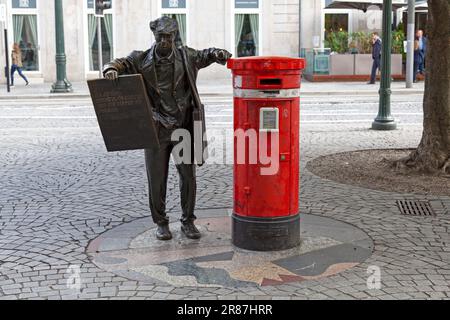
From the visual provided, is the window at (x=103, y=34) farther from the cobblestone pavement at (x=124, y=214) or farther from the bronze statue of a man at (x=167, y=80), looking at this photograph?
the bronze statue of a man at (x=167, y=80)

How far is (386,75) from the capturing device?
12.3 m

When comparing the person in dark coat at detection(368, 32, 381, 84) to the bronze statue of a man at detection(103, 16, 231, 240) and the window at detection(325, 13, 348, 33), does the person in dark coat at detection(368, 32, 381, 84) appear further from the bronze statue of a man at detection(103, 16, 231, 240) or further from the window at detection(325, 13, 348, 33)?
the bronze statue of a man at detection(103, 16, 231, 240)

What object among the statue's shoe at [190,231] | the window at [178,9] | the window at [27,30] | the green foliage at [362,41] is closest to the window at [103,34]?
the window at [27,30]

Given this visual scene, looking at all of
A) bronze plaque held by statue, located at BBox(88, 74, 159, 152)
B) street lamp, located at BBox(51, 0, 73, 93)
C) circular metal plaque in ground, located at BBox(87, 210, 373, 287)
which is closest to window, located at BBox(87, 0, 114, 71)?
street lamp, located at BBox(51, 0, 73, 93)

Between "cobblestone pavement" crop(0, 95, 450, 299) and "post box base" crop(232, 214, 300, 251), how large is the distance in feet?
2.32

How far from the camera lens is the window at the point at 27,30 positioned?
27734 mm

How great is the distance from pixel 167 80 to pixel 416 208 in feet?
10.0

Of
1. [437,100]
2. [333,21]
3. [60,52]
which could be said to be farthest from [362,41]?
[437,100]

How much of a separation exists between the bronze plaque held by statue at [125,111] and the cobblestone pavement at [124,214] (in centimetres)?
103

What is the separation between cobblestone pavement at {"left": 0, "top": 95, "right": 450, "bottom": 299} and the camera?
4.64 metres

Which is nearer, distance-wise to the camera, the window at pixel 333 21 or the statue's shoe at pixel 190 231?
the statue's shoe at pixel 190 231

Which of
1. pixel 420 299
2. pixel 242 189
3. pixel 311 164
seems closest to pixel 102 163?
pixel 311 164

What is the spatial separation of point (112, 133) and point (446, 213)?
347 centimetres

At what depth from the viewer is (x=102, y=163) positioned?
384 inches
